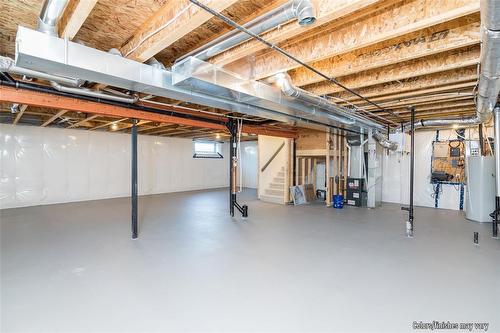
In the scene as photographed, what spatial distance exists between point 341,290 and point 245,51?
238 centimetres

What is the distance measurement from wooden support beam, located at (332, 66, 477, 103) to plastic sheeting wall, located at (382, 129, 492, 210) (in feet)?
13.8

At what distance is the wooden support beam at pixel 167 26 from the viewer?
163 centimetres

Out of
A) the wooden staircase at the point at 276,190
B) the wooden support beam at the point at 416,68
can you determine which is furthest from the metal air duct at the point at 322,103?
the wooden staircase at the point at 276,190

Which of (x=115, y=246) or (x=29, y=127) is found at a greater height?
(x=29, y=127)

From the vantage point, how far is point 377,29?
6.67 feet

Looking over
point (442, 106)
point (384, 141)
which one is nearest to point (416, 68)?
point (442, 106)

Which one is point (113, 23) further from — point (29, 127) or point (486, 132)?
point (486, 132)

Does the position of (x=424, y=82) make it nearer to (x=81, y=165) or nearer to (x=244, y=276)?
(x=244, y=276)

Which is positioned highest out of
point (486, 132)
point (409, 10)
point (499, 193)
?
point (409, 10)

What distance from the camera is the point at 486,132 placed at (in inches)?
229

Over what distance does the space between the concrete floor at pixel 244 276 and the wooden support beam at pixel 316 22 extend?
2167mm

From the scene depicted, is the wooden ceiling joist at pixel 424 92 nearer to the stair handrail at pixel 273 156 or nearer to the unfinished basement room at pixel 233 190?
the unfinished basement room at pixel 233 190

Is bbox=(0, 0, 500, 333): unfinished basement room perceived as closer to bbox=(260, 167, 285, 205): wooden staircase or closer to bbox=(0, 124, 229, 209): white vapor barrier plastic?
bbox=(0, 124, 229, 209): white vapor barrier plastic

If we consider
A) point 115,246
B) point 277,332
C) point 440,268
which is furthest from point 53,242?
point 440,268
